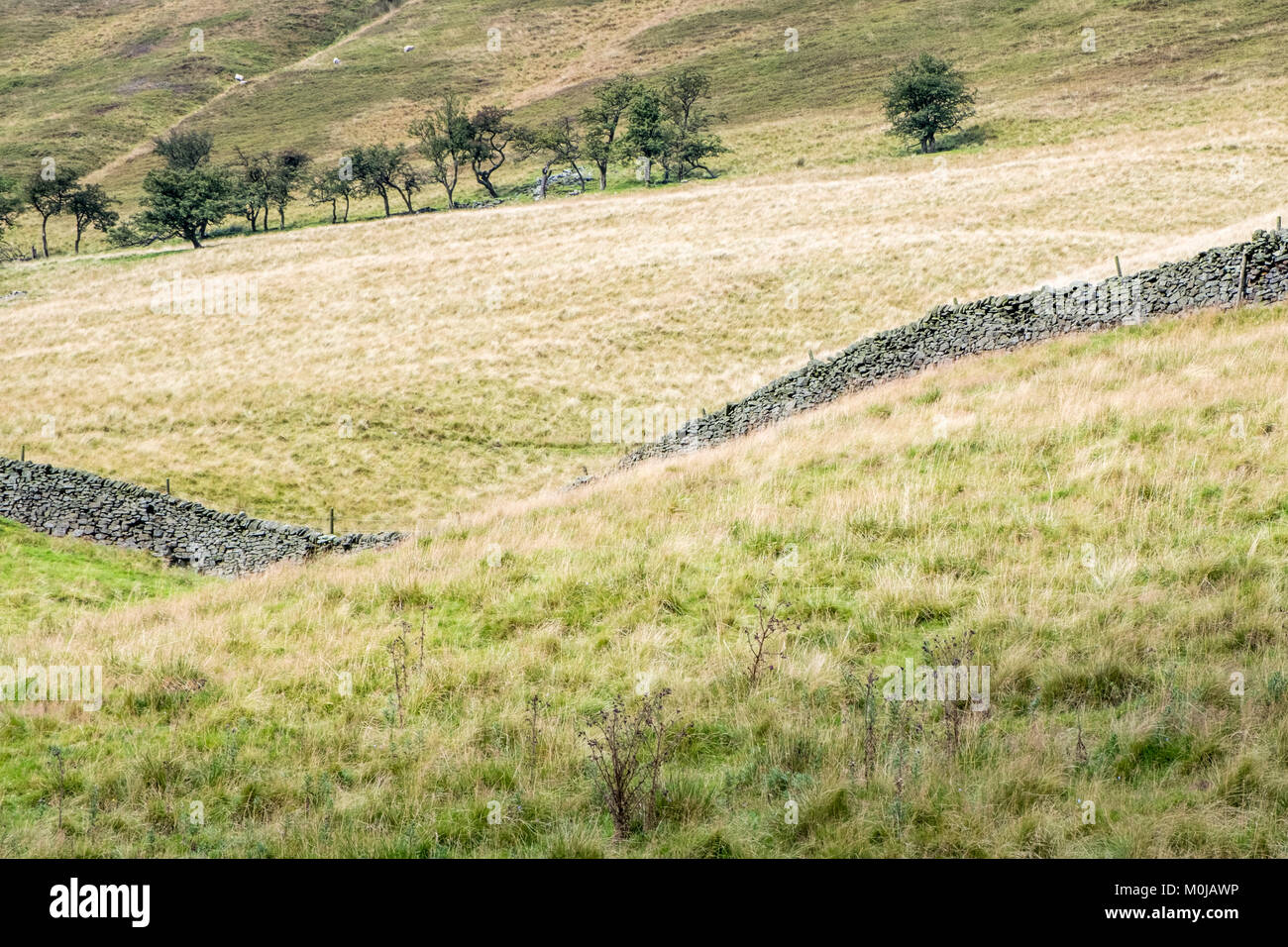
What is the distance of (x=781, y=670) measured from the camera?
701 centimetres

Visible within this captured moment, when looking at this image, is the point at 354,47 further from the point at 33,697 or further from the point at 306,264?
the point at 33,697

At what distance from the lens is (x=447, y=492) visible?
2500 centimetres

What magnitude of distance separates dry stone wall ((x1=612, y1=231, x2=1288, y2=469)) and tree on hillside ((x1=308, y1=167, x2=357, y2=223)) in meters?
65.5

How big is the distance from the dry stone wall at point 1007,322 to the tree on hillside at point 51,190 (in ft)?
254

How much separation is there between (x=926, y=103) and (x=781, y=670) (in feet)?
241

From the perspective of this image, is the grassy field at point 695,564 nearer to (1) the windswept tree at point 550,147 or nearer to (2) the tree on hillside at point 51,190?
(1) the windswept tree at point 550,147

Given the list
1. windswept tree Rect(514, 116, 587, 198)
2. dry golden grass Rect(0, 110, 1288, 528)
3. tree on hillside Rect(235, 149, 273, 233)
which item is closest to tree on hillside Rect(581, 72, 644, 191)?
windswept tree Rect(514, 116, 587, 198)

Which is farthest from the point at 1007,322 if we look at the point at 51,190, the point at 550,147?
the point at 51,190

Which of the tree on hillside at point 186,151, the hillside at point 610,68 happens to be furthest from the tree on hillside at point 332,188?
the tree on hillside at point 186,151

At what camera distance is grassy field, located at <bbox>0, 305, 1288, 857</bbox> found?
4.98 meters

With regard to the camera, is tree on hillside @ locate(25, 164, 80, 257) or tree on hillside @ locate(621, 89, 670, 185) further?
tree on hillside @ locate(25, 164, 80, 257)

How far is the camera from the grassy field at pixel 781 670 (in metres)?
4.98

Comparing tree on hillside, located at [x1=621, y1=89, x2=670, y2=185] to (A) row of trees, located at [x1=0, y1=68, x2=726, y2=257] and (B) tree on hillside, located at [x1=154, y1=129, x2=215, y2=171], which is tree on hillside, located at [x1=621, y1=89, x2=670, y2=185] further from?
(B) tree on hillside, located at [x1=154, y1=129, x2=215, y2=171]
